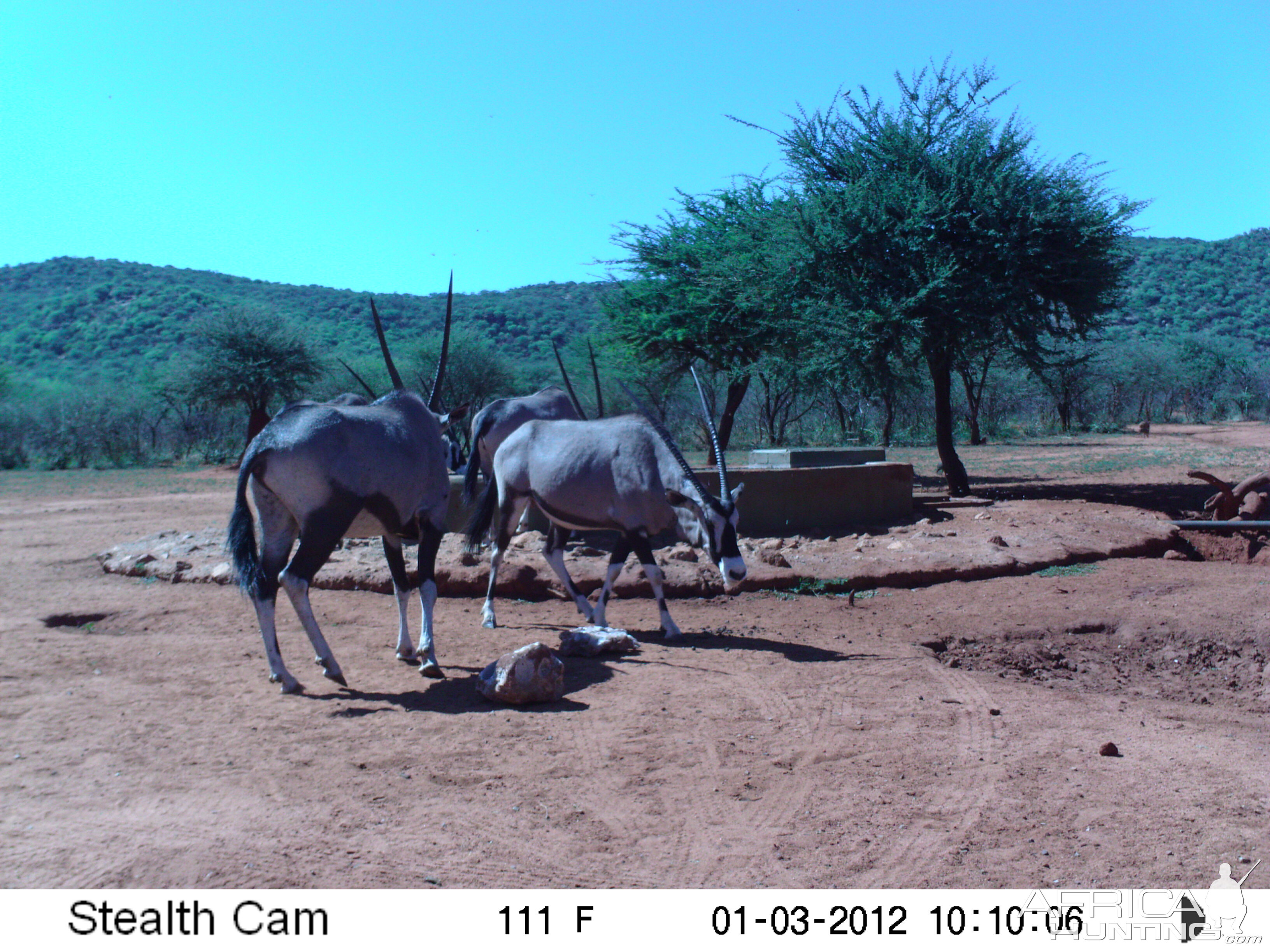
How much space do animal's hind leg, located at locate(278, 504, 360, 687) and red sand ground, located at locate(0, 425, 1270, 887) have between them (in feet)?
1.84

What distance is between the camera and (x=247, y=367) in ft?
115

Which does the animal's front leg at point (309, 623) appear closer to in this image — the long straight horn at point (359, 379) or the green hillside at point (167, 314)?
the long straight horn at point (359, 379)

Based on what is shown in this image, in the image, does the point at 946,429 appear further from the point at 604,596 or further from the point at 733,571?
the point at 733,571

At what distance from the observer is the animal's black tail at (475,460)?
30.8 ft

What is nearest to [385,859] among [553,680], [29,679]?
[553,680]

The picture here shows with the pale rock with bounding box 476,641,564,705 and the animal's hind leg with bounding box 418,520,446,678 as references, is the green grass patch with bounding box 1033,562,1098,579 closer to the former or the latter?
the pale rock with bounding box 476,641,564,705

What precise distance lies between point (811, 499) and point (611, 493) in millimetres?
4877

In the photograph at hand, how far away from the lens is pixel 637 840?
12.0 feet

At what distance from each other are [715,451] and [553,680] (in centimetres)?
258

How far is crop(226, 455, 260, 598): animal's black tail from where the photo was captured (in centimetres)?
585

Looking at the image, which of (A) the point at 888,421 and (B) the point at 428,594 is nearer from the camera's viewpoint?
(B) the point at 428,594

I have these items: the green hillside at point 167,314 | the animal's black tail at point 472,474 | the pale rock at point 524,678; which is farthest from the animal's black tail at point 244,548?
the green hillside at point 167,314

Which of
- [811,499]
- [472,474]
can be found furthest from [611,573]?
[811,499]

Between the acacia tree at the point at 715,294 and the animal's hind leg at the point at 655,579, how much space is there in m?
9.99
